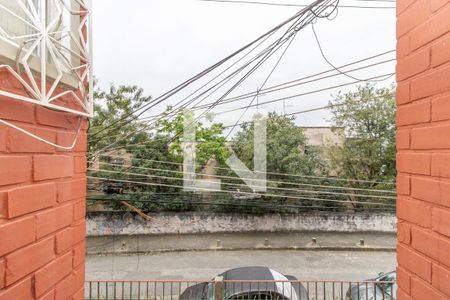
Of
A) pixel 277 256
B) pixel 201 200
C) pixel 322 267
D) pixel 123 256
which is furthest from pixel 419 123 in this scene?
pixel 201 200

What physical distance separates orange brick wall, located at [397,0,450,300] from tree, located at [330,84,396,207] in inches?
409

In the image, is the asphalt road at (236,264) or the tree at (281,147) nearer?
the asphalt road at (236,264)

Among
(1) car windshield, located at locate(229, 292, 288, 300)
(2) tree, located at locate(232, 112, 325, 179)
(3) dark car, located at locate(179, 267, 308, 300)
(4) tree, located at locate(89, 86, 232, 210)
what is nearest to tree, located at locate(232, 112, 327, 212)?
(2) tree, located at locate(232, 112, 325, 179)

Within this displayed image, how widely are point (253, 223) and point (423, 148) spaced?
415 inches

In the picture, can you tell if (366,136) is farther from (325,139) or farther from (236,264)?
(236,264)

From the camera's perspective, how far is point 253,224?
428 inches

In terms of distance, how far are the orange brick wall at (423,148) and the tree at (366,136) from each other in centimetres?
1038

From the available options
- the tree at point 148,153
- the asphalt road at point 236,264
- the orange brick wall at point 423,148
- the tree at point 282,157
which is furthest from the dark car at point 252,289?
the tree at point 282,157

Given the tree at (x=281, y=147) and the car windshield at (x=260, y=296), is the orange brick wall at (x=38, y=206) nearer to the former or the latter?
the car windshield at (x=260, y=296)

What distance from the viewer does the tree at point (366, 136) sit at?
1040 cm

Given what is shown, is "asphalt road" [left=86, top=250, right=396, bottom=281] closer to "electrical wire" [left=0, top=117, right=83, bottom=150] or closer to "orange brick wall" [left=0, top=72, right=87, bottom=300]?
"orange brick wall" [left=0, top=72, right=87, bottom=300]

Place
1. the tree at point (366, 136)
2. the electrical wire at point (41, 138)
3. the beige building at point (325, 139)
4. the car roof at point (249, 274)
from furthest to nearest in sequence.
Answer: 1. the beige building at point (325, 139)
2. the tree at point (366, 136)
3. the car roof at point (249, 274)
4. the electrical wire at point (41, 138)

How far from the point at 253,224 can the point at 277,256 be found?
2329mm

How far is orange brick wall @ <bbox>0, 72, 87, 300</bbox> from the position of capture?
0.63m
